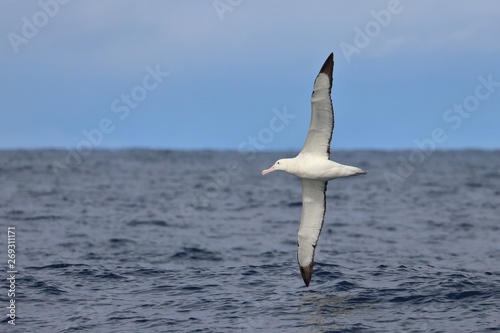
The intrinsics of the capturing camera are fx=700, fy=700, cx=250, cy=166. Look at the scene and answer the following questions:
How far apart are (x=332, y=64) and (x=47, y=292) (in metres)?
9.20

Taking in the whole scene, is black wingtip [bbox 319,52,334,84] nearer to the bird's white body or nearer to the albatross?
the albatross

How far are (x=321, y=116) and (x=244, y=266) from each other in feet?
25.8

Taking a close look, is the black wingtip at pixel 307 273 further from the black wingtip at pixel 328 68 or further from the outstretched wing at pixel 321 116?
the black wingtip at pixel 328 68

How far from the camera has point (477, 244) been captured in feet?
86.9

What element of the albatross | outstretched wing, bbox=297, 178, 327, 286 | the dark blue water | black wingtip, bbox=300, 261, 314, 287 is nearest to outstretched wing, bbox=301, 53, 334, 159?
the albatross

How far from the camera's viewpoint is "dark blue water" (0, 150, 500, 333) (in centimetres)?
1534

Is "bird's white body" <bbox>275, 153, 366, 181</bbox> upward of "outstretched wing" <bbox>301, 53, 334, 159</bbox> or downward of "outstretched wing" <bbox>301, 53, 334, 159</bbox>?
downward

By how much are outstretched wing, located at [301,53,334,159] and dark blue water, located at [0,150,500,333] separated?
3694mm

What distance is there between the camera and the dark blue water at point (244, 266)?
15336 mm

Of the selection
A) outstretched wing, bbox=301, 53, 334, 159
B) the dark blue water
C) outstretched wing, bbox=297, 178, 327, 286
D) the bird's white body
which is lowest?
the dark blue water

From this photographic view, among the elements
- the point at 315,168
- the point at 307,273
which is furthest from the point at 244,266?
the point at 315,168

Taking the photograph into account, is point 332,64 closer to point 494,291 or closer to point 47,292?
point 494,291

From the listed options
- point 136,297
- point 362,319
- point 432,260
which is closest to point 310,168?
point 362,319

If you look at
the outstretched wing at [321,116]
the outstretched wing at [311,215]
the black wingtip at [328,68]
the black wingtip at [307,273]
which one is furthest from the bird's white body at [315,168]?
the black wingtip at [307,273]
